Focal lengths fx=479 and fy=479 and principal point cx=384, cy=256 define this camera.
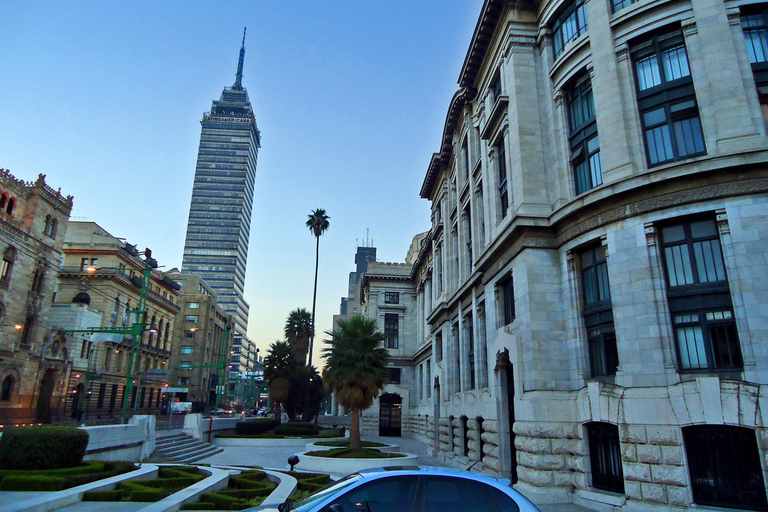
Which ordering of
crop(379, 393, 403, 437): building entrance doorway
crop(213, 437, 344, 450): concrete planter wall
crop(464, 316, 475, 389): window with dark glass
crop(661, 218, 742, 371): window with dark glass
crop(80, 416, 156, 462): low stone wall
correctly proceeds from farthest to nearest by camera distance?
crop(379, 393, 403, 437): building entrance doorway < crop(213, 437, 344, 450): concrete planter wall < crop(464, 316, 475, 389): window with dark glass < crop(80, 416, 156, 462): low stone wall < crop(661, 218, 742, 371): window with dark glass

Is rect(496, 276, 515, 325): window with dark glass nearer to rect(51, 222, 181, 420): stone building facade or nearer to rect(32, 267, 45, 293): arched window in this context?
rect(51, 222, 181, 420): stone building facade

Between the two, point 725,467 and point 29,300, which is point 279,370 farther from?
point 725,467

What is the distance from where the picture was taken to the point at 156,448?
23734 millimetres

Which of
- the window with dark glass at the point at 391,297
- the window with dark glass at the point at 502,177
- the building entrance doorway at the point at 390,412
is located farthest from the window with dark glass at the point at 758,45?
the window with dark glass at the point at 391,297

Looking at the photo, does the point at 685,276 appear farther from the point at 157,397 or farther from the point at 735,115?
the point at 157,397

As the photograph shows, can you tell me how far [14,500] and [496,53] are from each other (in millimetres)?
24653

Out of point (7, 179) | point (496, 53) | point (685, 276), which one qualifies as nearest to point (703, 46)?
point (685, 276)

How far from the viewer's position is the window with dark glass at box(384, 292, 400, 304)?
2360 inches

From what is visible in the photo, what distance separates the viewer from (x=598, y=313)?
1659cm

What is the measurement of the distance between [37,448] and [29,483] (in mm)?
2201

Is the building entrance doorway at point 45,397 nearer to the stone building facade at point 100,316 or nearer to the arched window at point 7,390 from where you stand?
the stone building facade at point 100,316

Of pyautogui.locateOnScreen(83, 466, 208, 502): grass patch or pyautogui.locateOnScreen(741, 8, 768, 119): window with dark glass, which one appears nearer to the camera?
pyautogui.locateOnScreen(83, 466, 208, 502): grass patch

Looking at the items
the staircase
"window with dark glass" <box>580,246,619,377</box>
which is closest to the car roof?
"window with dark glass" <box>580,246,619,377</box>

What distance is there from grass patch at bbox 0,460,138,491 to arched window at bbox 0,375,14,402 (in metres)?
34.6
